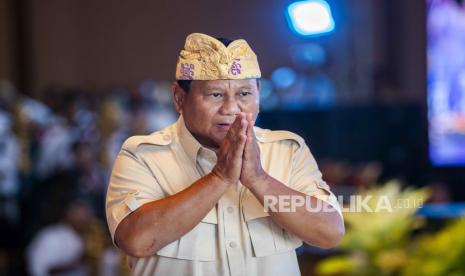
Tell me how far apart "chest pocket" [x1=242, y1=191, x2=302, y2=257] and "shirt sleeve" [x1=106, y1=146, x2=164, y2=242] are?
0.50 feet

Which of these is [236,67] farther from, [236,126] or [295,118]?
[295,118]

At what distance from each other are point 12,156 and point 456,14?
10.9ft

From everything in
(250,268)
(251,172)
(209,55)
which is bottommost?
(250,268)

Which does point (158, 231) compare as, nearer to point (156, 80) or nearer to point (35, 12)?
point (156, 80)

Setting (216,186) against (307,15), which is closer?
(216,186)

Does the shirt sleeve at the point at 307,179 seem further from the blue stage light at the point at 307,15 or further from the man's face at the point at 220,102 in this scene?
the blue stage light at the point at 307,15

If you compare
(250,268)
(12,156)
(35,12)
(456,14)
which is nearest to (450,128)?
(456,14)

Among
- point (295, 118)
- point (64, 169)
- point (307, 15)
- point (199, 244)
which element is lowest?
point (64, 169)

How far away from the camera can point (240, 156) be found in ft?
4.90

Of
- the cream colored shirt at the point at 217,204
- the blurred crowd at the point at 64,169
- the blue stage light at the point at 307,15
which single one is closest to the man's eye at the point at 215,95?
the cream colored shirt at the point at 217,204

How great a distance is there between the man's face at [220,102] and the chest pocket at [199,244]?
0.14 metres

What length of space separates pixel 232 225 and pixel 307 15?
834 millimetres

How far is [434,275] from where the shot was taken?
2746mm

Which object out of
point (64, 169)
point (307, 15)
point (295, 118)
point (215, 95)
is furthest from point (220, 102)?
point (295, 118)
